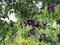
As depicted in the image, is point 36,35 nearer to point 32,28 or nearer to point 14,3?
point 32,28

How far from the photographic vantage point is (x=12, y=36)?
14.8ft

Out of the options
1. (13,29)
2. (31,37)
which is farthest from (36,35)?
(13,29)

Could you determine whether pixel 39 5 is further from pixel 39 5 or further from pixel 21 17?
pixel 21 17

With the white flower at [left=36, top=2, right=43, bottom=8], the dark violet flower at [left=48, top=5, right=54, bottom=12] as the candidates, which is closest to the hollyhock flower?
the white flower at [left=36, top=2, right=43, bottom=8]

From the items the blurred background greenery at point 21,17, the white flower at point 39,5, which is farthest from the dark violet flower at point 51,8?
the white flower at point 39,5

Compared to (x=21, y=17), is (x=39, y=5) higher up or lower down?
higher up

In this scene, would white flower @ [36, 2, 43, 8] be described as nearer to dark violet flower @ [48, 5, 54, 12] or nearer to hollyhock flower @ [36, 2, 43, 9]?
hollyhock flower @ [36, 2, 43, 9]

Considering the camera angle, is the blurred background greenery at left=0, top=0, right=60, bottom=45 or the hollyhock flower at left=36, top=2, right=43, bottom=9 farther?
the hollyhock flower at left=36, top=2, right=43, bottom=9

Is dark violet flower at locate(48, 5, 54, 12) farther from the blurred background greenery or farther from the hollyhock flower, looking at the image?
the hollyhock flower

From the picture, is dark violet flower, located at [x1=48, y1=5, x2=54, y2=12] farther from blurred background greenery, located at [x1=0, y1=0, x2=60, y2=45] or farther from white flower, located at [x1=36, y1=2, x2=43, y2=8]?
white flower, located at [x1=36, y1=2, x2=43, y2=8]

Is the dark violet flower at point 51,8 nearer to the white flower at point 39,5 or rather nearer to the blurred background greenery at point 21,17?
the blurred background greenery at point 21,17

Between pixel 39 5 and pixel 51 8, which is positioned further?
pixel 39 5

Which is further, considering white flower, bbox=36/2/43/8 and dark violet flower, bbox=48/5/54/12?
white flower, bbox=36/2/43/8

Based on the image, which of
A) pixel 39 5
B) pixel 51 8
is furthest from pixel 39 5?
pixel 51 8
